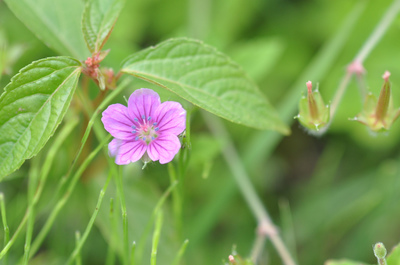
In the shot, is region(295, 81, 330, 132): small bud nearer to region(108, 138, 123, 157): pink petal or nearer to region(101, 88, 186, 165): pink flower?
region(101, 88, 186, 165): pink flower

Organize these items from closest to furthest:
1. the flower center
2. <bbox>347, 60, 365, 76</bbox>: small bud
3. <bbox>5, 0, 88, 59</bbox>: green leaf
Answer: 1. the flower center
2. <bbox>5, 0, 88, 59</bbox>: green leaf
3. <bbox>347, 60, 365, 76</bbox>: small bud

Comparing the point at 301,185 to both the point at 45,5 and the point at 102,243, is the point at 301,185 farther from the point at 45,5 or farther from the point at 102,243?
the point at 45,5

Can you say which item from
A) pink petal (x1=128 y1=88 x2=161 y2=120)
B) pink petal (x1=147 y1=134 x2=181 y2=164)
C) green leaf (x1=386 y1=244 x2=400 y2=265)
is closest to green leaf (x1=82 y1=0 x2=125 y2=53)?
pink petal (x1=128 y1=88 x2=161 y2=120)

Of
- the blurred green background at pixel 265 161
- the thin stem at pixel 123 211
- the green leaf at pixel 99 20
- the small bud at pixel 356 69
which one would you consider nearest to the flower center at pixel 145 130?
the thin stem at pixel 123 211

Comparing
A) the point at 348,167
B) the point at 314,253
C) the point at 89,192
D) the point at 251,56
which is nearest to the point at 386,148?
the point at 348,167

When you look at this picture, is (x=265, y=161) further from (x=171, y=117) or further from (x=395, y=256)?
(x=171, y=117)

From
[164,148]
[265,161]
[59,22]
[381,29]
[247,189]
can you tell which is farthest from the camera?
[265,161]

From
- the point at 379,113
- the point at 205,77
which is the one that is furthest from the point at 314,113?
the point at 205,77
